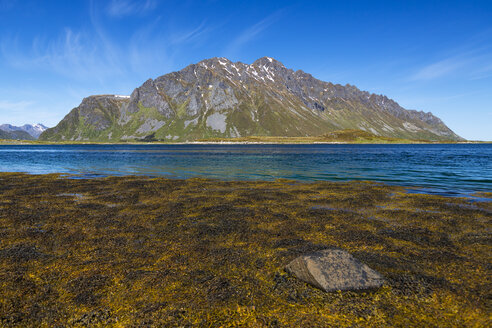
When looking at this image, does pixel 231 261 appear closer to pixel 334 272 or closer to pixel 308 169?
pixel 334 272

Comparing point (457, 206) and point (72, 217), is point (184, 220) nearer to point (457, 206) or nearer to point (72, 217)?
point (72, 217)

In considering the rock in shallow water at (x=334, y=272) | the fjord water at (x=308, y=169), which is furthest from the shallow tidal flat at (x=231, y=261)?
the fjord water at (x=308, y=169)

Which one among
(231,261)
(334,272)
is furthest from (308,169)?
(334,272)

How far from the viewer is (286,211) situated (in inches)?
843

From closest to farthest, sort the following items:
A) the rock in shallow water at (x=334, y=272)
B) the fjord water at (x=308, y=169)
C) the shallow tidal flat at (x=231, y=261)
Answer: the shallow tidal flat at (x=231, y=261) → the rock in shallow water at (x=334, y=272) → the fjord water at (x=308, y=169)

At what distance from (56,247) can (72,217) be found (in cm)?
633

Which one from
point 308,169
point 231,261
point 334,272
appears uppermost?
point 334,272

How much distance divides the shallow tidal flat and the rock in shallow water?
0.36 metres

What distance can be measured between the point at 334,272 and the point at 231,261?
15.4ft

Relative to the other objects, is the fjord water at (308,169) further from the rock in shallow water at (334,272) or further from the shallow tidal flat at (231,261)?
the rock in shallow water at (334,272)

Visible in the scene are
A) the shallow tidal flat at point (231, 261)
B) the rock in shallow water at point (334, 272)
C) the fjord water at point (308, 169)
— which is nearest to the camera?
the shallow tidal flat at point (231, 261)

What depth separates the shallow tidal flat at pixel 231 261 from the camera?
852cm

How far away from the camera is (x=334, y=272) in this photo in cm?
1014

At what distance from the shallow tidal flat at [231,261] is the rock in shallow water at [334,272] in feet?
1.19
